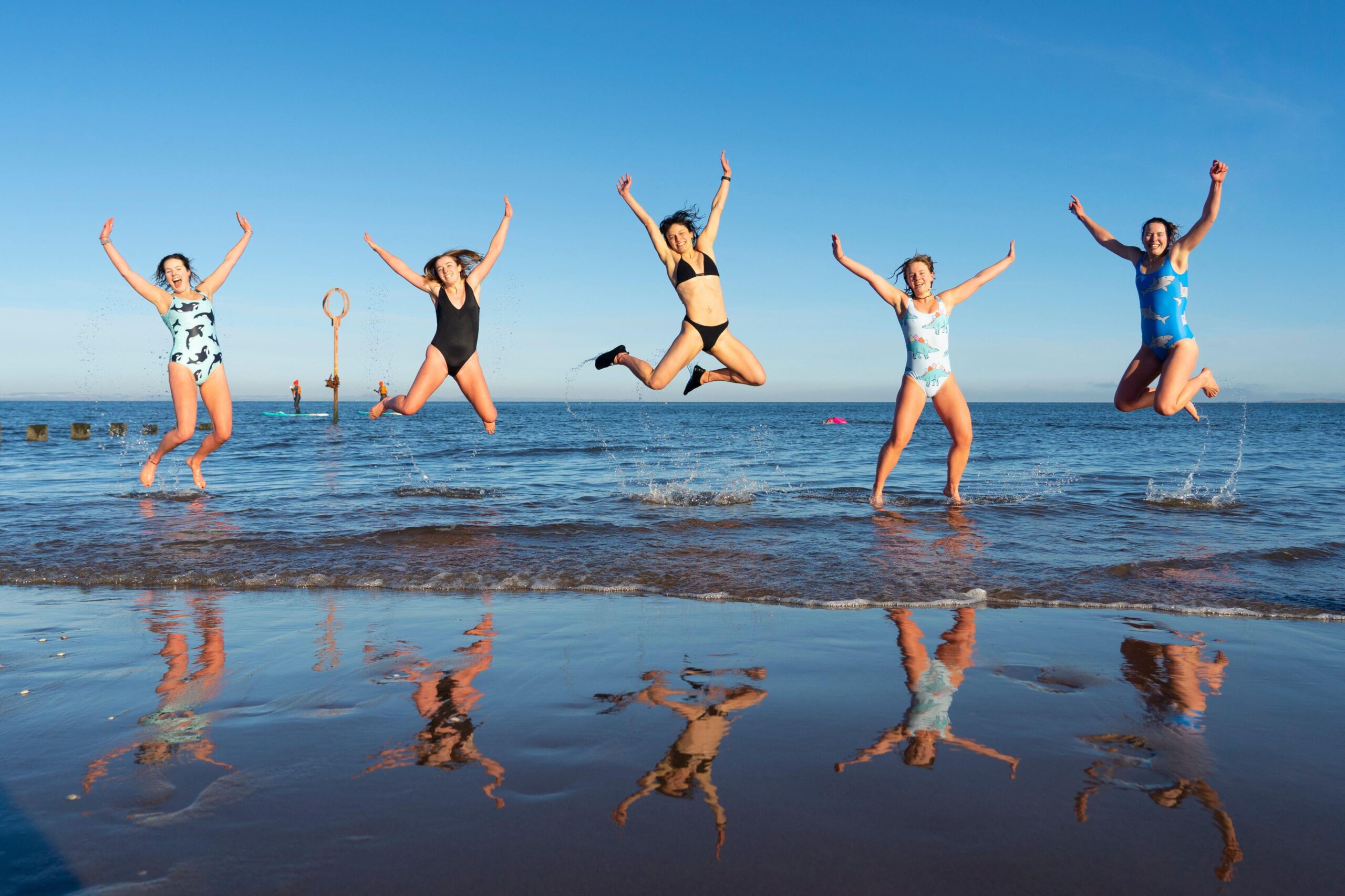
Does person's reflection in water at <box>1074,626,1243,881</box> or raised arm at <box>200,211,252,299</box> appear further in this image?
raised arm at <box>200,211,252,299</box>

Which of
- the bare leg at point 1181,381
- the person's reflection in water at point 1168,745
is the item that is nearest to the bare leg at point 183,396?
the person's reflection in water at point 1168,745

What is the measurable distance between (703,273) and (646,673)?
18.7ft

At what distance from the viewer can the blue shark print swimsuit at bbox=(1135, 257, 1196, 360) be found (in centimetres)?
920

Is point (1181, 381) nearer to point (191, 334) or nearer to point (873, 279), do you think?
point (873, 279)

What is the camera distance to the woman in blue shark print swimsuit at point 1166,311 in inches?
356

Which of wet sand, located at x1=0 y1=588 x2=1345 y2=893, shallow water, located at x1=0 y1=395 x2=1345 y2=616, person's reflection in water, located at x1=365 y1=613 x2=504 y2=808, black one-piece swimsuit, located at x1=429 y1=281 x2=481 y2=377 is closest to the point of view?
wet sand, located at x1=0 y1=588 x2=1345 y2=893

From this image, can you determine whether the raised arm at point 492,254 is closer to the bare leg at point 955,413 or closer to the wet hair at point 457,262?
the wet hair at point 457,262

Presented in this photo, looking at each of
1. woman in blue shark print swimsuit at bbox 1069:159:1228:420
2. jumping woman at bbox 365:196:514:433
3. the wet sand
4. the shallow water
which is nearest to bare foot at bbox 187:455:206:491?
the shallow water

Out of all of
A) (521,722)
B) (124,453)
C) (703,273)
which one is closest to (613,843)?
(521,722)

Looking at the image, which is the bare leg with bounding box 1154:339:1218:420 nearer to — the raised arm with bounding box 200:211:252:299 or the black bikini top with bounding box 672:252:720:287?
the black bikini top with bounding box 672:252:720:287

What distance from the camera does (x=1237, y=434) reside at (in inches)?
1674

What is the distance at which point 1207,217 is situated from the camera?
8.62 metres

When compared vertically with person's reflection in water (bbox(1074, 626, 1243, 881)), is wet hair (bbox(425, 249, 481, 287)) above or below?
above

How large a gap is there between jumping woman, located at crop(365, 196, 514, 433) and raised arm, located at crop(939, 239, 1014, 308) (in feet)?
17.4
